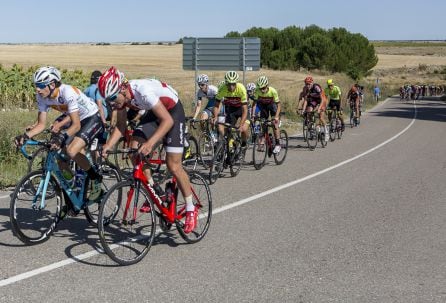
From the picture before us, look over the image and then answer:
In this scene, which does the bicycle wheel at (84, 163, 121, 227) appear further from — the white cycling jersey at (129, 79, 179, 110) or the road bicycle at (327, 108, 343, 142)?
the road bicycle at (327, 108, 343, 142)

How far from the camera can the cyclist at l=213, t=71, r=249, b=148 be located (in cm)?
1072

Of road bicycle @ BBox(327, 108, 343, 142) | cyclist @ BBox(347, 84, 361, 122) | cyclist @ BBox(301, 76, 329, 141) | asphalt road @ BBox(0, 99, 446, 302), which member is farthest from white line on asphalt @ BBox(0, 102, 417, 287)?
cyclist @ BBox(347, 84, 361, 122)

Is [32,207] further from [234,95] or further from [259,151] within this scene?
[259,151]

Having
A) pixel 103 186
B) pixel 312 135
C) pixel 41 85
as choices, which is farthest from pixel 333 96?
pixel 41 85

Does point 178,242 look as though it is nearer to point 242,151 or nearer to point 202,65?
point 242,151

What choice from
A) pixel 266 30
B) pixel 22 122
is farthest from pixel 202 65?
pixel 266 30

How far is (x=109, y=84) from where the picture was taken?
549 centimetres

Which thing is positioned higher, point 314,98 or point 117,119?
point 117,119

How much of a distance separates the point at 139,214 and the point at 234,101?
565 cm

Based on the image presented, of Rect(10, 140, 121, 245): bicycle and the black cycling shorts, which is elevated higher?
the black cycling shorts

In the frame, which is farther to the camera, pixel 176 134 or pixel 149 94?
pixel 176 134

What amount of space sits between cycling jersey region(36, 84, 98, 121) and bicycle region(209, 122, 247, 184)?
138 inches

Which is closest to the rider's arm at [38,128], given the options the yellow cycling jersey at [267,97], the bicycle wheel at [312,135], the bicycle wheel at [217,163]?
the bicycle wheel at [217,163]

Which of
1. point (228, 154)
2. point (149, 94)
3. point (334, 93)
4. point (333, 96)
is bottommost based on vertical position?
point (228, 154)
